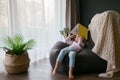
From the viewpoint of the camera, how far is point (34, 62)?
3727 mm

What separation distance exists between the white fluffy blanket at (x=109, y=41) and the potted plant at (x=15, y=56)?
1078 mm

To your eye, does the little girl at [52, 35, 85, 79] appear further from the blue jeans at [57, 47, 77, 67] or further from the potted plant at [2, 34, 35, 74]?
the potted plant at [2, 34, 35, 74]

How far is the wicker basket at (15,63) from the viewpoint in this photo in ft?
A: 10.1

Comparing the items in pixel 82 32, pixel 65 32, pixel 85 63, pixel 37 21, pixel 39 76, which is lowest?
pixel 39 76

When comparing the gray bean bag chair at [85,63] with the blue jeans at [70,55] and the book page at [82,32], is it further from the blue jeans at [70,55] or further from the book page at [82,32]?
the book page at [82,32]

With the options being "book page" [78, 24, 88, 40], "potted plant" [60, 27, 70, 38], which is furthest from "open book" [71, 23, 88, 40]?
"potted plant" [60, 27, 70, 38]

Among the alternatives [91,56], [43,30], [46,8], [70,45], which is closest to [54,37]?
[43,30]

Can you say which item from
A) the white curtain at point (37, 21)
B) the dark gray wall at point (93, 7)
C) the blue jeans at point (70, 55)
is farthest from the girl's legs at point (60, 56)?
the dark gray wall at point (93, 7)

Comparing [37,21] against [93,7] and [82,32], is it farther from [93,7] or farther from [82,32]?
[93,7]

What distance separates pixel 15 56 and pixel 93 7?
2.06 m

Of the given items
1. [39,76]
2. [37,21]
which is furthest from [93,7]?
[39,76]

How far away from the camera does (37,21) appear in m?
3.76

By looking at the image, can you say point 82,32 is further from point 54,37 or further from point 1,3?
point 1,3

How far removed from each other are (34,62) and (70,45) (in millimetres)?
813
